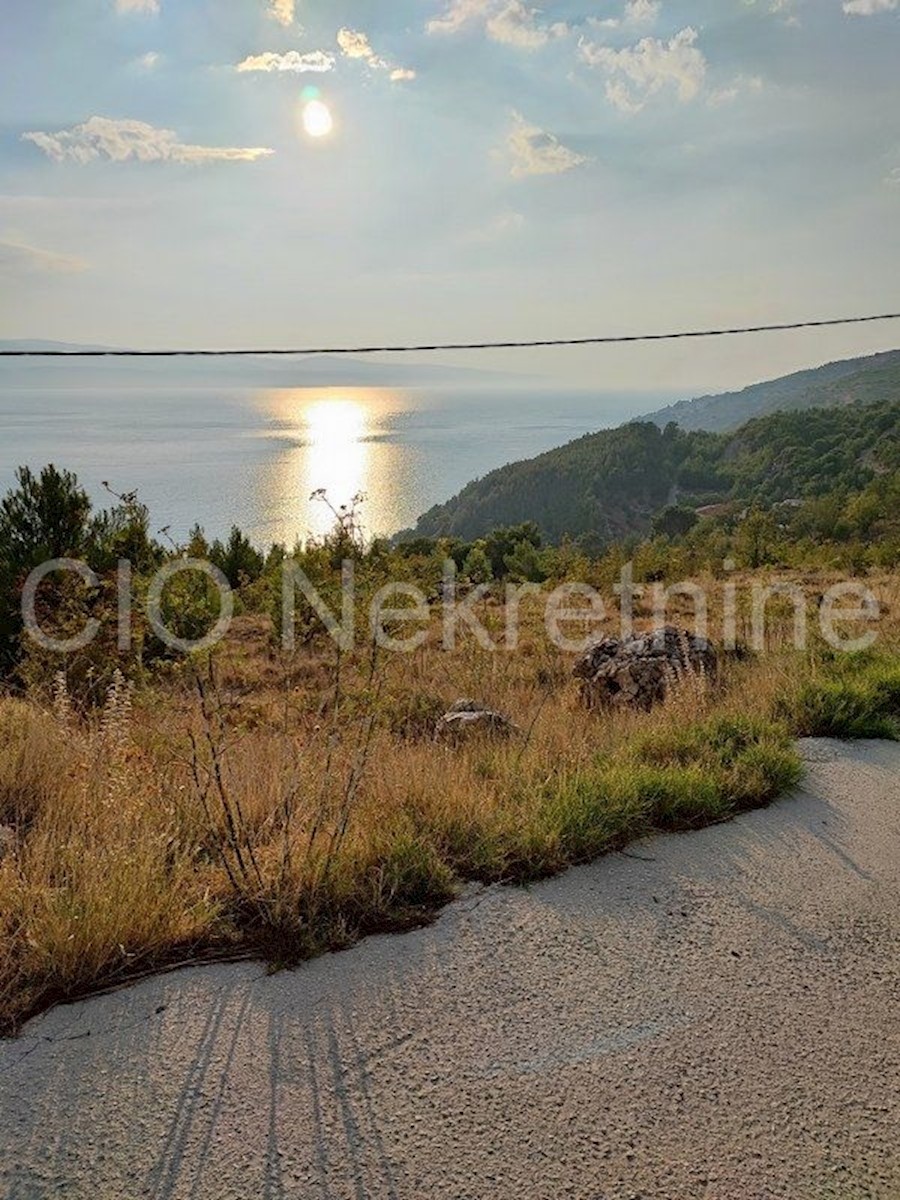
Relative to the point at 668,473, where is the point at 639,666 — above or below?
below

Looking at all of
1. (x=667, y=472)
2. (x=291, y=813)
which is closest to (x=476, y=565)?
(x=291, y=813)

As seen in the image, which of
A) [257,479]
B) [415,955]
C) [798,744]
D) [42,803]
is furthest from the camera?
[257,479]

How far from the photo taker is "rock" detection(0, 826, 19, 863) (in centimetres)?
306

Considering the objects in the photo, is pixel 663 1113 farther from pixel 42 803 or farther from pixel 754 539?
pixel 754 539

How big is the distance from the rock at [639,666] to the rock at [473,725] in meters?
1.42

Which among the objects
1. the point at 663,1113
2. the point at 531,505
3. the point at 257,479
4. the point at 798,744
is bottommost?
the point at 663,1113

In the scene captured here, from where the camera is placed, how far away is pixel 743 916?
120 inches

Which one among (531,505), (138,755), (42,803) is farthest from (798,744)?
(531,505)

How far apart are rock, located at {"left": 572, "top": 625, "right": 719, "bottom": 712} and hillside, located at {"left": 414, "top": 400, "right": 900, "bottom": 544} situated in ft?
203

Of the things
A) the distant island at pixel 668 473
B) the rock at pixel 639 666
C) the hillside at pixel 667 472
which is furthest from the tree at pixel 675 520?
the rock at pixel 639 666

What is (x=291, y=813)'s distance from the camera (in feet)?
10.3

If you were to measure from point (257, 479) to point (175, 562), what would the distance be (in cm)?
955

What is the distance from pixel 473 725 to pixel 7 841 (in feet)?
10.3

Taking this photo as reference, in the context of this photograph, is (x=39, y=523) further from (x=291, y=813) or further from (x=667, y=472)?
(x=667, y=472)
